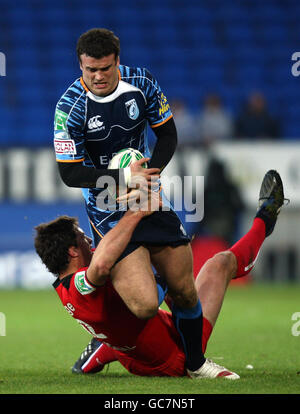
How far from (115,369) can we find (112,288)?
95 centimetres

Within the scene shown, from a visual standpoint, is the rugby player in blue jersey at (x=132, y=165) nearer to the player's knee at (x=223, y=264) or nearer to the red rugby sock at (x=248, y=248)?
the player's knee at (x=223, y=264)

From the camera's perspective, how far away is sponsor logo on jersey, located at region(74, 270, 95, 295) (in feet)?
15.1

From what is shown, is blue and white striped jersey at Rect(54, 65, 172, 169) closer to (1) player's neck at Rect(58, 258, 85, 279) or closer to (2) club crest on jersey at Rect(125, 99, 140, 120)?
(2) club crest on jersey at Rect(125, 99, 140, 120)

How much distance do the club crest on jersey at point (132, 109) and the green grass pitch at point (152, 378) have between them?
60.0 inches

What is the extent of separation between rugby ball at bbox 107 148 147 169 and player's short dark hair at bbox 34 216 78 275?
0.44 meters

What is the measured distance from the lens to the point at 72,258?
4.92 metres

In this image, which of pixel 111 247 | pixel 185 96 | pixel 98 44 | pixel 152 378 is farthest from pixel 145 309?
pixel 185 96

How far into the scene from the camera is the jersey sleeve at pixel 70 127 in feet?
15.6

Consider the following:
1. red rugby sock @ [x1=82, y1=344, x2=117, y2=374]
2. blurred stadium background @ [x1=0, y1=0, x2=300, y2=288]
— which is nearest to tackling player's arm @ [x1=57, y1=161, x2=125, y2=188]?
red rugby sock @ [x1=82, y1=344, x2=117, y2=374]

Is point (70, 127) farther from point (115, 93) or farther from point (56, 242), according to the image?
point (56, 242)

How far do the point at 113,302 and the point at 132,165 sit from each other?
78 cm

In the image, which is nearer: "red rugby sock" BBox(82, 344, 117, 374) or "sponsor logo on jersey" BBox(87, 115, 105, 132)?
"sponsor logo on jersey" BBox(87, 115, 105, 132)

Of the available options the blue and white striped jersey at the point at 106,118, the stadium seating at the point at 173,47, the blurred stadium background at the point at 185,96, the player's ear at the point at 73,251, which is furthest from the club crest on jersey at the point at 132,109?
the stadium seating at the point at 173,47
